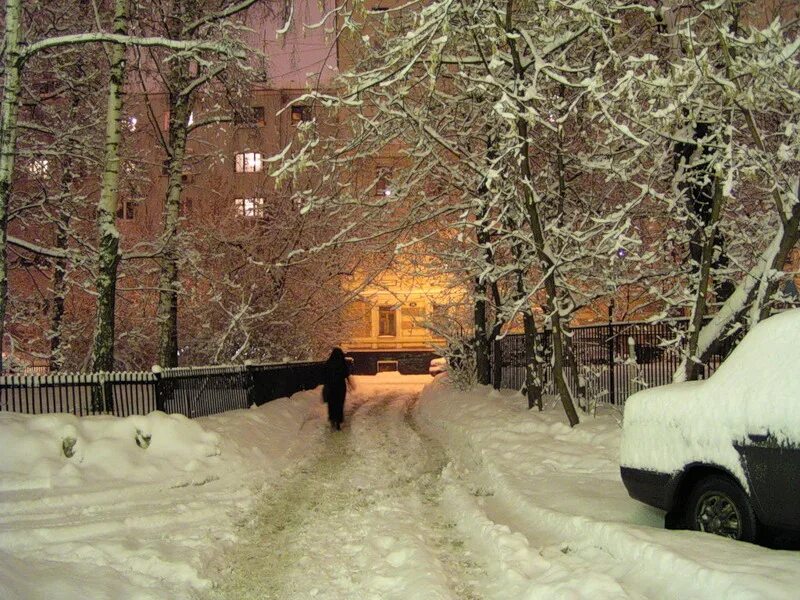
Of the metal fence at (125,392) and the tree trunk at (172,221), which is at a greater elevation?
the tree trunk at (172,221)

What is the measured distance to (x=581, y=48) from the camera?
12727mm

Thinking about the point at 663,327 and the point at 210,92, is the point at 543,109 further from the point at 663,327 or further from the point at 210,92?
the point at 210,92

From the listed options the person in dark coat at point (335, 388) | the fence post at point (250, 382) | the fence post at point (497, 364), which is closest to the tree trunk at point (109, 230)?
the fence post at point (250, 382)

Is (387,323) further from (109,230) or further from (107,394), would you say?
(107,394)

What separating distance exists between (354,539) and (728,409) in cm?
360

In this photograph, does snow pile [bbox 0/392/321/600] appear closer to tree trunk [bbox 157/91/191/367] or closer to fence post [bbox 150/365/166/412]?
fence post [bbox 150/365/166/412]

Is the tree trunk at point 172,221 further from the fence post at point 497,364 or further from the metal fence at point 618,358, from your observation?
the fence post at point 497,364

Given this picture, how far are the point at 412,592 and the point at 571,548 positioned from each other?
59.7 inches

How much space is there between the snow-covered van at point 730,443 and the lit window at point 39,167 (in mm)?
14998

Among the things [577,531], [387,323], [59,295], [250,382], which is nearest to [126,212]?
[59,295]

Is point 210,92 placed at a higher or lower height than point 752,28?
higher

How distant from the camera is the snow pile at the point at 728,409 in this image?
4.87 meters

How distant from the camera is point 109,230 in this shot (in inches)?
456

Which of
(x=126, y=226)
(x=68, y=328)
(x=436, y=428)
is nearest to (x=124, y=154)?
(x=68, y=328)
